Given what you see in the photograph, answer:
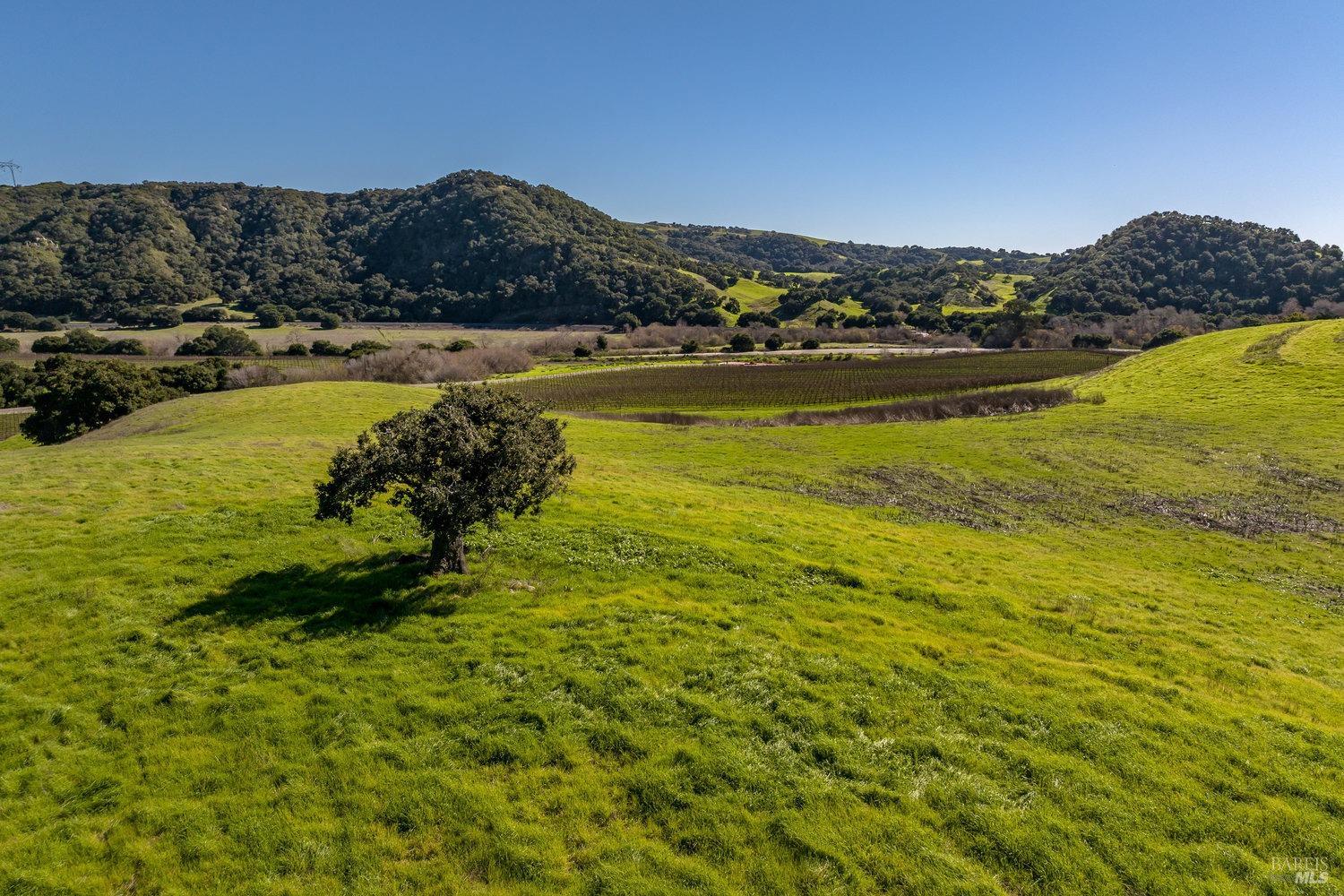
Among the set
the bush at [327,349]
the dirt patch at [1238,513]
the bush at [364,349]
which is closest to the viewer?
the dirt patch at [1238,513]

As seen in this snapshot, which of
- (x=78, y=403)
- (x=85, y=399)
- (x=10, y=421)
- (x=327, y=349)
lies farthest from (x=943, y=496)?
(x=327, y=349)

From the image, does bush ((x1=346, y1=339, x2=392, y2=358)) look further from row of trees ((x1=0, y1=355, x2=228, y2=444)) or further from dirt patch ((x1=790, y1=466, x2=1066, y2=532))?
dirt patch ((x1=790, y1=466, x2=1066, y2=532))

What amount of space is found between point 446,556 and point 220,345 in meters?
138

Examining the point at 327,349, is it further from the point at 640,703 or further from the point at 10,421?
the point at 640,703

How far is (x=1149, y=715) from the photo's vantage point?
38.6 ft

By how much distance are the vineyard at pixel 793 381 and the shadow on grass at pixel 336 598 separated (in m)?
67.9

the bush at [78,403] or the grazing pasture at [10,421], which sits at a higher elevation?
the bush at [78,403]

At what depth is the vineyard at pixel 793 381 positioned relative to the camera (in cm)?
8769

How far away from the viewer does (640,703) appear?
11.4m

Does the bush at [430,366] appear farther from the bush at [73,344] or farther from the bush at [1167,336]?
the bush at [1167,336]

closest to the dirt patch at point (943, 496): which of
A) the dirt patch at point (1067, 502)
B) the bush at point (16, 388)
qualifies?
the dirt patch at point (1067, 502)

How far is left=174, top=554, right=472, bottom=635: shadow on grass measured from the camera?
1439 cm

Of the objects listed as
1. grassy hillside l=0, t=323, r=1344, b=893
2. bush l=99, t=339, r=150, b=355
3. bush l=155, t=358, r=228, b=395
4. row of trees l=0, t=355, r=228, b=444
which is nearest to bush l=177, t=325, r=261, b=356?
bush l=99, t=339, r=150, b=355

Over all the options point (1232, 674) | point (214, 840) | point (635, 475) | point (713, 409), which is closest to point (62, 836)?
point (214, 840)
